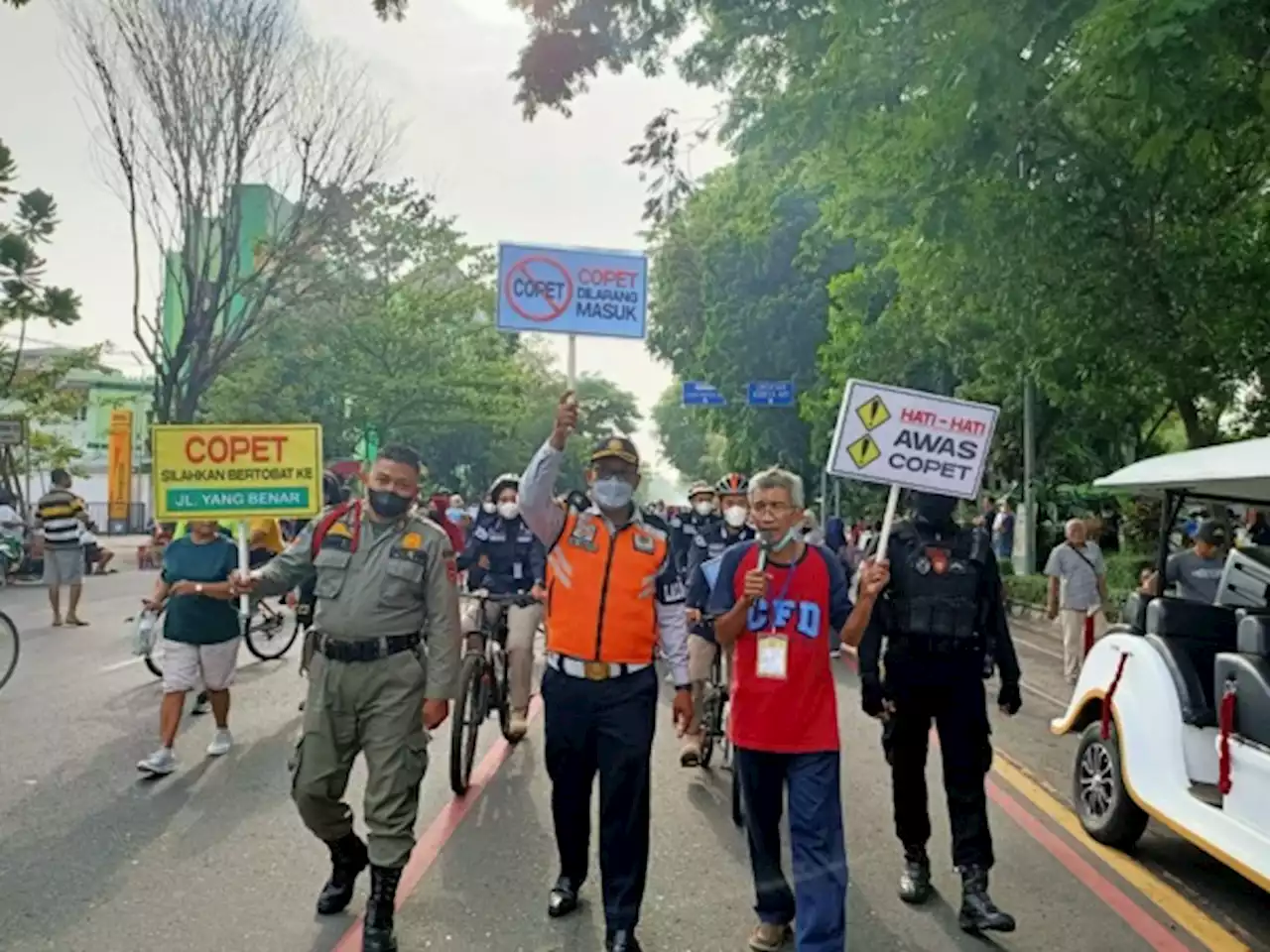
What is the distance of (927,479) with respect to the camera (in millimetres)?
5340

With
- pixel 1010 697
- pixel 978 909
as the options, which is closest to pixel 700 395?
pixel 1010 697

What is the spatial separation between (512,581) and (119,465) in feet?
145

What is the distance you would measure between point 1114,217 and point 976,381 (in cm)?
981

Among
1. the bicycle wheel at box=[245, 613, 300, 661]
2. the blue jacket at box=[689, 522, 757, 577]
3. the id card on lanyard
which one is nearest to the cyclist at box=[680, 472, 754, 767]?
the blue jacket at box=[689, 522, 757, 577]

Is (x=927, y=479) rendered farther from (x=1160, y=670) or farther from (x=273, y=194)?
(x=273, y=194)

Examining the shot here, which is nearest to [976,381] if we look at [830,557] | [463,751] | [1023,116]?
[1023,116]

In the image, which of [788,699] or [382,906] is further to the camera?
[382,906]

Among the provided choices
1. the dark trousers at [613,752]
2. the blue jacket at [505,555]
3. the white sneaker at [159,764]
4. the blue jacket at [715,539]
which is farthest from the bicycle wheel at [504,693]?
the dark trousers at [613,752]

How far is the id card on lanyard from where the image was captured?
4516 millimetres

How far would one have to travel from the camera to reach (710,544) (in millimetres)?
9914

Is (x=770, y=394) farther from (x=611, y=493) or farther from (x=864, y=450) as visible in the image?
(x=611, y=493)

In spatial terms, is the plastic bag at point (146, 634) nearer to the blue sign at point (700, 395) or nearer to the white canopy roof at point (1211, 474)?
the white canopy roof at point (1211, 474)

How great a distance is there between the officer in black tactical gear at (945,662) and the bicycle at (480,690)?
216 centimetres

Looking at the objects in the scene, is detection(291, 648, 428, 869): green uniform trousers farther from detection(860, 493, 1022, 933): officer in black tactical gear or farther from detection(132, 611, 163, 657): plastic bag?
detection(132, 611, 163, 657): plastic bag
